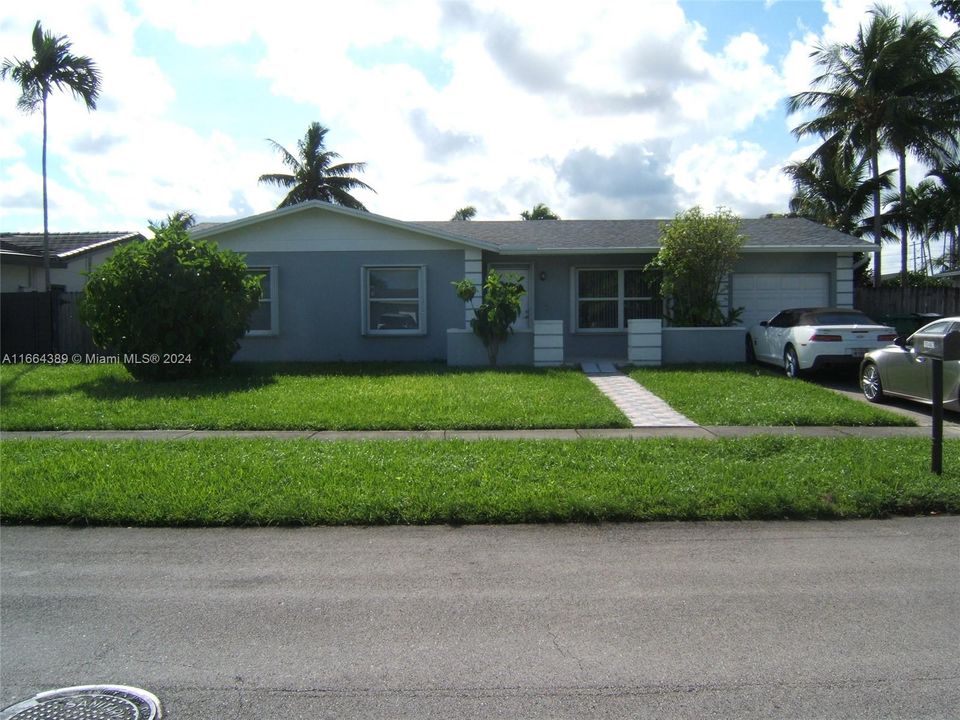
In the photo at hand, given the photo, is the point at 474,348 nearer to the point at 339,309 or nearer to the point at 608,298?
the point at 339,309

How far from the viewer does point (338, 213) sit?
17109mm

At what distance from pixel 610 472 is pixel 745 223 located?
586 inches

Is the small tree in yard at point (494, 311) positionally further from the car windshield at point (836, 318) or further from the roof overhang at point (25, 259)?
the roof overhang at point (25, 259)

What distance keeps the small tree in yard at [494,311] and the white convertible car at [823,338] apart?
203 inches

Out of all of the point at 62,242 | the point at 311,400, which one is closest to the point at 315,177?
the point at 62,242

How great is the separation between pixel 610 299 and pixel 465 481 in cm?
1243

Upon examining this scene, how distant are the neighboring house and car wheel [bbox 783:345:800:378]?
55.6 feet

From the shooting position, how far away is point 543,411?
10.8 meters

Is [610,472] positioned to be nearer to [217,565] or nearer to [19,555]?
[217,565]

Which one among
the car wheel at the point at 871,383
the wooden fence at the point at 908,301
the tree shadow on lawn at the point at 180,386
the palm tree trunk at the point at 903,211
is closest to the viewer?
the car wheel at the point at 871,383

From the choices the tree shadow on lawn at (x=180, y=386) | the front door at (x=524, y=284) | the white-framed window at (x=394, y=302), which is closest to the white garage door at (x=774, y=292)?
the front door at (x=524, y=284)

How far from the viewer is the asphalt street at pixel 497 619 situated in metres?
3.56

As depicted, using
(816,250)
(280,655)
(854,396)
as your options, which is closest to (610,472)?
(280,655)

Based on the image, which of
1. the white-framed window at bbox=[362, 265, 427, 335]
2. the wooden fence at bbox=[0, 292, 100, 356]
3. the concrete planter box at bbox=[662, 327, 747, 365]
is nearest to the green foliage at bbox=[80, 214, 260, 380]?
the white-framed window at bbox=[362, 265, 427, 335]
